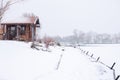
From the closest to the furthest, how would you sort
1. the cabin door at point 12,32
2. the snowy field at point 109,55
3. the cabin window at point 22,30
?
the snowy field at point 109,55 → the cabin door at point 12,32 → the cabin window at point 22,30

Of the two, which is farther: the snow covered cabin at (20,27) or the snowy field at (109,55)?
the snow covered cabin at (20,27)

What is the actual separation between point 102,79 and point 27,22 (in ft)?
74.4

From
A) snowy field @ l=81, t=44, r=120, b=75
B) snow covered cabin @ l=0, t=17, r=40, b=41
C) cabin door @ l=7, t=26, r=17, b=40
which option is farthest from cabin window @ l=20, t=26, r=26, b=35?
snowy field @ l=81, t=44, r=120, b=75

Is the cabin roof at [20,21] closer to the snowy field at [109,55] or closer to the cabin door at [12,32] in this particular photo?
the cabin door at [12,32]

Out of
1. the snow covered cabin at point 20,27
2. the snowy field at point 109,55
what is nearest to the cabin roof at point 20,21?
the snow covered cabin at point 20,27

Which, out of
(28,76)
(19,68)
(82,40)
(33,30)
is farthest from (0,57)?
(82,40)

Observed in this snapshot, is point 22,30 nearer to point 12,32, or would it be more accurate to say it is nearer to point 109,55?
point 12,32

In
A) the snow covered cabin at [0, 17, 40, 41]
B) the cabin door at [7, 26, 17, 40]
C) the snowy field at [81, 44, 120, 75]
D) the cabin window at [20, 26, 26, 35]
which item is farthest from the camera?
the cabin window at [20, 26, 26, 35]

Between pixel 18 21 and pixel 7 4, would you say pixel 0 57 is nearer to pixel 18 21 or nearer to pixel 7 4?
pixel 7 4

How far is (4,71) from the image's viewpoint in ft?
27.3

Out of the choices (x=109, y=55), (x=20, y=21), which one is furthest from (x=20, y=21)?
(x=109, y=55)

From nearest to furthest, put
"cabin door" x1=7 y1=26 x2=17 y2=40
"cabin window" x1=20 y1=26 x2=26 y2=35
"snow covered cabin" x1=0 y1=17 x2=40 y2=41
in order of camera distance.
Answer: "cabin door" x1=7 y1=26 x2=17 y2=40
"snow covered cabin" x1=0 y1=17 x2=40 y2=41
"cabin window" x1=20 y1=26 x2=26 y2=35

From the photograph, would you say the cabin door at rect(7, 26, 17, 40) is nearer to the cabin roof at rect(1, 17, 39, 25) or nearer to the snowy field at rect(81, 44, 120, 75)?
the cabin roof at rect(1, 17, 39, 25)

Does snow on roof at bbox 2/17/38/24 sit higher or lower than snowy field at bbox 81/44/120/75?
higher
